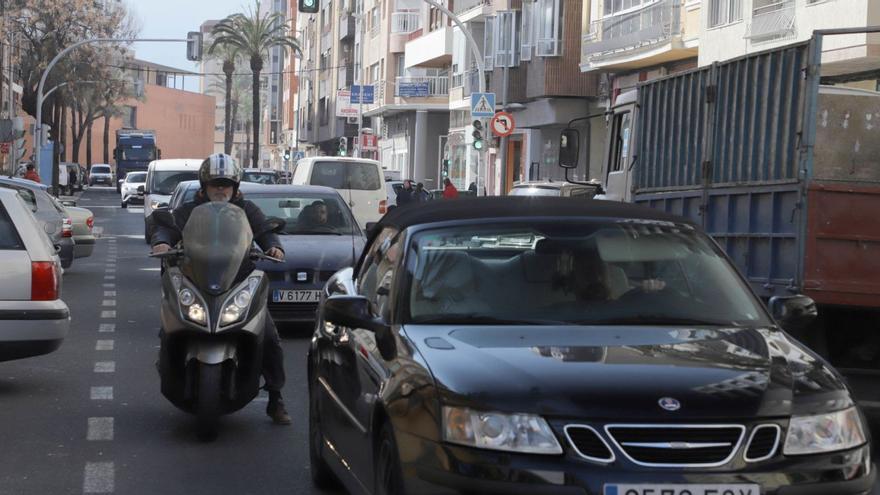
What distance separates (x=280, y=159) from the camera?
468 ft

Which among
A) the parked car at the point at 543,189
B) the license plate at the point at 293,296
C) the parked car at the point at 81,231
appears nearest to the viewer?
the license plate at the point at 293,296

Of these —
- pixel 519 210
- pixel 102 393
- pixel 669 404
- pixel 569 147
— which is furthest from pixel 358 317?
pixel 569 147

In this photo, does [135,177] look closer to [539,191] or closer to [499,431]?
[539,191]

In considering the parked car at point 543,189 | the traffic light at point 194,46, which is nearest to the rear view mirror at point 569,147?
the parked car at point 543,189

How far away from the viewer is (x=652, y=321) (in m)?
6.30

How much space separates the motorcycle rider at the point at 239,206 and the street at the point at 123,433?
404mm

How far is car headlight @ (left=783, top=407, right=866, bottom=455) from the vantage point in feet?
17.1

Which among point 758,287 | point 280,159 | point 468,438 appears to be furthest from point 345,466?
point 280,159

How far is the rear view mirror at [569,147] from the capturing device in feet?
51.6

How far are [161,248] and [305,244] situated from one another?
6.79m

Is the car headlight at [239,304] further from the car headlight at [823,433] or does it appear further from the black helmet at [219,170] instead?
the car headlight at [823,433]

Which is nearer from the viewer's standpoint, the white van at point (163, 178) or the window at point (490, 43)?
the white van at point (163, 178)

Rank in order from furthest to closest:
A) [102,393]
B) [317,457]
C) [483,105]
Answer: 1. [483,105]
2. [102,393]
3. [317,457]

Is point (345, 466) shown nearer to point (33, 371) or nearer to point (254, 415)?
point (254, 415)
